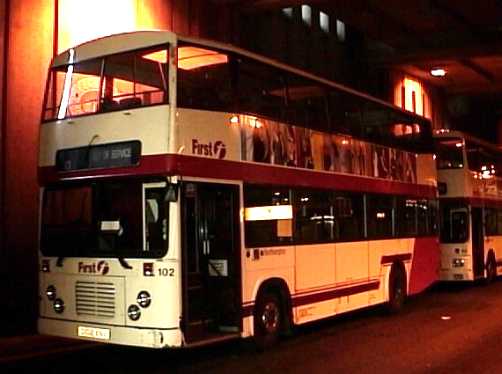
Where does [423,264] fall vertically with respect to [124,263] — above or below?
below

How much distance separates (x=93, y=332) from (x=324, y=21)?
17.4 metres

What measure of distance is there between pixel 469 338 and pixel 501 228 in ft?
39.8

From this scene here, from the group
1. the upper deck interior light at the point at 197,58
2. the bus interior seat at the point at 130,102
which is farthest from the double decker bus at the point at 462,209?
the bus interior seat at the point at 130,102

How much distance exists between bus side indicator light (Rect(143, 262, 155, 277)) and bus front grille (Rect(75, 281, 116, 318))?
0.53 meters

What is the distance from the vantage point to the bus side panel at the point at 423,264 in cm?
1605

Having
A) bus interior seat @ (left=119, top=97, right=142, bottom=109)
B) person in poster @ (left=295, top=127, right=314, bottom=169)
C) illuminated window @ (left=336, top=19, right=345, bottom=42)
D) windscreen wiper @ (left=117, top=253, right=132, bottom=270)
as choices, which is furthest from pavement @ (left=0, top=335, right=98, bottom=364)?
illuminated window @ (left=336, top=19, right=345, bottom=42)

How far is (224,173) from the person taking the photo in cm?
991

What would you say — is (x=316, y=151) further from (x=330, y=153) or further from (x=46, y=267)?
(x=46, y=267)

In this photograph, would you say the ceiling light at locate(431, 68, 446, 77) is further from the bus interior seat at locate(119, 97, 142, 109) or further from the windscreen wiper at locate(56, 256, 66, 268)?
the windscreen wiper at locate(56, 256, 66, 268)

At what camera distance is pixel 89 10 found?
1458 centimetres

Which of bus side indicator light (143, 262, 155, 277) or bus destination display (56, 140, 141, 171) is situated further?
bus destination display (56, 140, 141, 171)

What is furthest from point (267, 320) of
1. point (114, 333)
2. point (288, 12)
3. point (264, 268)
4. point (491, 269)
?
point (288, 12)

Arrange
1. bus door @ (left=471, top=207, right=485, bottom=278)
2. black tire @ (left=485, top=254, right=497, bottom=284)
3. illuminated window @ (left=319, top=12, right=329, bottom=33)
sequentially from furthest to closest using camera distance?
1. illuminated window @ (left=319, top=12, right=329, bottom=33)
2. black tire @ (left=485, top=254, right=497, bottom=284)
3. bus door @ (left=471, top=207, right=485, bottom=278)

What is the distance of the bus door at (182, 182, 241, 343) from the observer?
31.9ft
